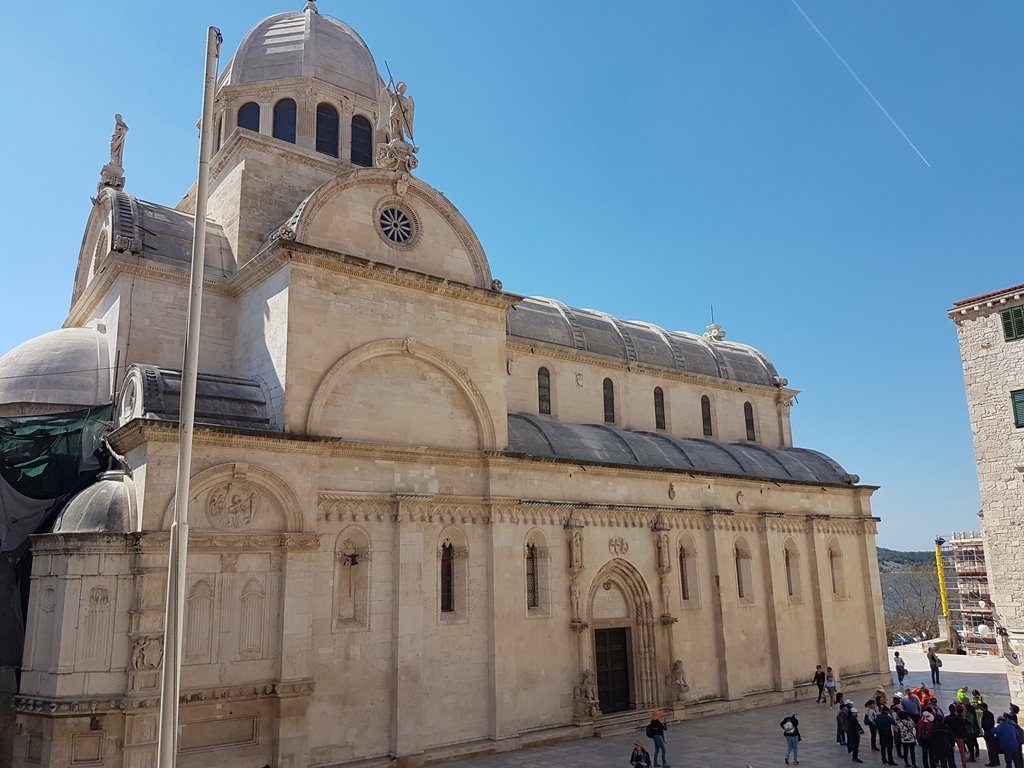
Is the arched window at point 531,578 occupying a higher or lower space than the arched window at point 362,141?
lower

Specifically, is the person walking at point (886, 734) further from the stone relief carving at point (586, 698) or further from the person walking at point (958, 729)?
the stone relief carving at point (586, 698)

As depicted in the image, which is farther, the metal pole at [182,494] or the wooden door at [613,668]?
the wooden door at [613,668]

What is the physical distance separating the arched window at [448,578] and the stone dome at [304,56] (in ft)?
53.0

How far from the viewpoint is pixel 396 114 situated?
22844 mm

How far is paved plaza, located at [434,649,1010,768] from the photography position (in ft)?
64.6

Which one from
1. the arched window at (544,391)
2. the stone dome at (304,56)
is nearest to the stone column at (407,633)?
the arched window at (544,391)

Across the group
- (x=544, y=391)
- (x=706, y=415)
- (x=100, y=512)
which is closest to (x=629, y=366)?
(x=544, y=391)

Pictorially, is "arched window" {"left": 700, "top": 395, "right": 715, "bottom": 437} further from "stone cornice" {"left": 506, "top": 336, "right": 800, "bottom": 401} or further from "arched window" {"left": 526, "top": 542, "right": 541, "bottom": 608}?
"arched window" {"left": 526, "top": 542, "right": 541, "bottom": 608}

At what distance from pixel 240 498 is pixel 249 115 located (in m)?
14.8

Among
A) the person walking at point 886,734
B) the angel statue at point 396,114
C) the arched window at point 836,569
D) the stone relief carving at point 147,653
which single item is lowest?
the person walking at point 886,734

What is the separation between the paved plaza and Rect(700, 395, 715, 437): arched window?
11.3 meters

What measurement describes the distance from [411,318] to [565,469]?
678cm

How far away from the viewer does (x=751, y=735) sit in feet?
75.5

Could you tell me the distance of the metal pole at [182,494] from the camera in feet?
31.7
